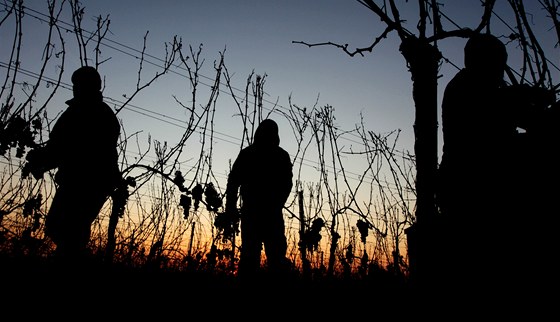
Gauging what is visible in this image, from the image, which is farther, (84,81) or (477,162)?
(84,81)

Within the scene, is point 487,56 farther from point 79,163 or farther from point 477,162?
point 79,163

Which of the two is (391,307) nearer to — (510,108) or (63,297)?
(510,108)

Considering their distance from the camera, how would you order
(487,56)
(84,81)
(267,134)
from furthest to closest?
(267,134)
(84,81)
(487,56)

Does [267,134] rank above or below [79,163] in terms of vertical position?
above

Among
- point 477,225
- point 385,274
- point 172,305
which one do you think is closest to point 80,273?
point 172,305

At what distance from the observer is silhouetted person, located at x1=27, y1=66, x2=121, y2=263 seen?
2480mm

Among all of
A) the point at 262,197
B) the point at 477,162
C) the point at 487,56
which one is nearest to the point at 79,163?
the point at 262,197

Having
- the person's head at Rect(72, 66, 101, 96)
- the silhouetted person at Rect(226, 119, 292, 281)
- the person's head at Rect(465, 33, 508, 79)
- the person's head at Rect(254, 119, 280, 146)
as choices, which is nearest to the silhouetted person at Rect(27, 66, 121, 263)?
the person's head at Rect(72, 66, 101, 96)

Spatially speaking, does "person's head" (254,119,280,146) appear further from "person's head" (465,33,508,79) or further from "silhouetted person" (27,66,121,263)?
"person's head" (465,33,508,79)

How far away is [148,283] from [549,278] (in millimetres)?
3279

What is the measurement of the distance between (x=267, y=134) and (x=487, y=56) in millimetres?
2390

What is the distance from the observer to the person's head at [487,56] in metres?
1.75

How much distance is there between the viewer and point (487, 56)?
1.74 meters

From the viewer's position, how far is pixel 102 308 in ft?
7.65
